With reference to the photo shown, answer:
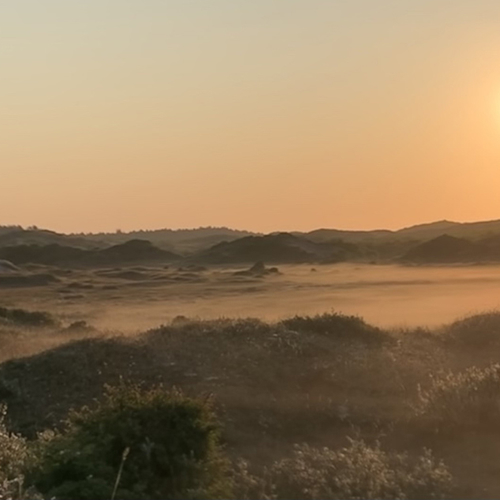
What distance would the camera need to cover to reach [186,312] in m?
43.7

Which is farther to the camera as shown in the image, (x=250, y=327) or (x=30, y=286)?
(x=30, y=286)

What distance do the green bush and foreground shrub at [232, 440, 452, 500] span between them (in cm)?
91

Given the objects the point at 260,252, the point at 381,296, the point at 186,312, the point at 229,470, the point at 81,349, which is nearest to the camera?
the point at 229,470

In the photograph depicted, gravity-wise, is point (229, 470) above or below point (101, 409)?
below

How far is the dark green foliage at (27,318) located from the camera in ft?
123

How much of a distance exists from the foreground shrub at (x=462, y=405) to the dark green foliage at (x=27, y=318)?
24853 mm

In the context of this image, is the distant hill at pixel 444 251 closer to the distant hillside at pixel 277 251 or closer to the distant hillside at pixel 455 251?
the distant hillside at pixel 455 251

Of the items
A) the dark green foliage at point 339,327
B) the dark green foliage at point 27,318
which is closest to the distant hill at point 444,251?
the dark green foliage at point 27,318

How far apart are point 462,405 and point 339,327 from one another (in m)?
7.86

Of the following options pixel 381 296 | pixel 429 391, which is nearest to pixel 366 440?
pixel 429 391

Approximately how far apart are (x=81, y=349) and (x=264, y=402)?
15.1 ft

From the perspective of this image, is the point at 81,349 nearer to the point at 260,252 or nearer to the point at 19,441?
the point at 19,441

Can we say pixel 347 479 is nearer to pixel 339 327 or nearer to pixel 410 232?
pixel 339 327

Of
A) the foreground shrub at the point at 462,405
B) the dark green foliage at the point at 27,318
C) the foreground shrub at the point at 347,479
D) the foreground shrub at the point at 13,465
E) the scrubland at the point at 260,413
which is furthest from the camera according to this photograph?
the dark green foliage at the point at 27,318
